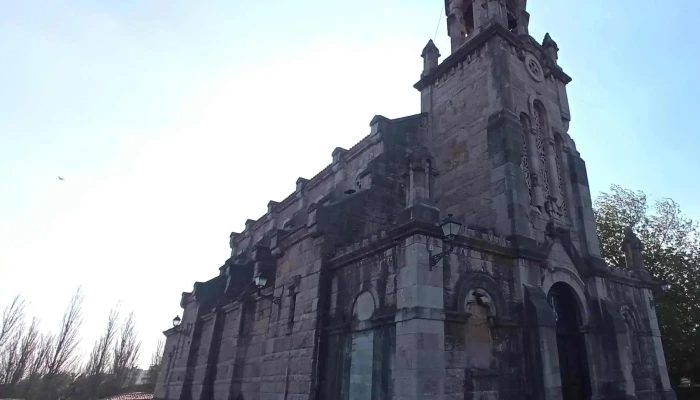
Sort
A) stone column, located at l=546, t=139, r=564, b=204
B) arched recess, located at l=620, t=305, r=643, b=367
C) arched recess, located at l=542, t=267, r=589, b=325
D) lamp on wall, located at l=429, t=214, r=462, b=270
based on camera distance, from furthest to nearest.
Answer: stone column, located at l=546, t=139, r=564, b=204 < arched recess, located at l=620, t=305, r=643, b=367 < arched recess, located at l=542, t=267, r=589, b=325 < lamp on wall, located at l=429, t=214, r=462, b=270

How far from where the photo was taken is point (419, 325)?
28.4 ft

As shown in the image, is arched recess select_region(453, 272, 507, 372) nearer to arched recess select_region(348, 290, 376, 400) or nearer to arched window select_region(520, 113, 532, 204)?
arched recess select_region(348, 290, 376, 400)

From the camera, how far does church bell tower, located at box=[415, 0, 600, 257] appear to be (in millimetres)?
12703

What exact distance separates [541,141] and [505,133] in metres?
3.34

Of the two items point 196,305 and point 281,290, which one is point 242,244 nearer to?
point 196,305

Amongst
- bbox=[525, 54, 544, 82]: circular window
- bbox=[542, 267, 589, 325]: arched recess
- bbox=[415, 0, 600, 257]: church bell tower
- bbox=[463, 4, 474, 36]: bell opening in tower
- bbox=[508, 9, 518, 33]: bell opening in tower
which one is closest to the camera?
bbox=[542, 267, 589, 325]: arched recess

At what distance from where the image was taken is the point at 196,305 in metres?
21.3

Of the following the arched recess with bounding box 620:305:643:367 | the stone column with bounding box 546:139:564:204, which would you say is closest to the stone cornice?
the stone column with bounding box 546:139:564:204

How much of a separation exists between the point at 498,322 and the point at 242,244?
79.9 ft

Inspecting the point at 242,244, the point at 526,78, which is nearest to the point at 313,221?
the point at 526,78

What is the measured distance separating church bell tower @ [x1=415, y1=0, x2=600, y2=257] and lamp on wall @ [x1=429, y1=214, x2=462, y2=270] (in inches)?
119

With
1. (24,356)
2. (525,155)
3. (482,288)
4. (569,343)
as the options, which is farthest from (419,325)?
(24,356)

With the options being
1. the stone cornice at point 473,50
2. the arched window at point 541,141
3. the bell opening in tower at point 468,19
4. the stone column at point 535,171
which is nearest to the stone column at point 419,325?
the stone column at point 535,171

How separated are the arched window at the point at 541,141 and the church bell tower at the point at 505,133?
37 millimetres
